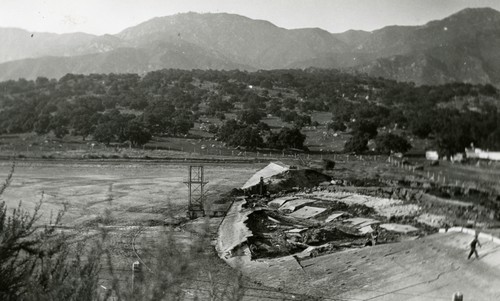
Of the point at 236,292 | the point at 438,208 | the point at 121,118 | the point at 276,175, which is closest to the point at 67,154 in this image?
the point at 121,118

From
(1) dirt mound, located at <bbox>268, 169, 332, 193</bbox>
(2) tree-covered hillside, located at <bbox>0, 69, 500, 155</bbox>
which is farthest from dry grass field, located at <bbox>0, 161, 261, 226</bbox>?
(2) tree-covered hillside, located at <bbox>0, 69, 500, 155</bbox>

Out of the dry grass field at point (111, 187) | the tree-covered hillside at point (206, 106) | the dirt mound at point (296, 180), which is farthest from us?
the tree-covered hillside at point (206, 106)

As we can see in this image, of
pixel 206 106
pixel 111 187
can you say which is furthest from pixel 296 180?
pixel 206 106

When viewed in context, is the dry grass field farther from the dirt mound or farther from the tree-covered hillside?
the tree-covered hillside

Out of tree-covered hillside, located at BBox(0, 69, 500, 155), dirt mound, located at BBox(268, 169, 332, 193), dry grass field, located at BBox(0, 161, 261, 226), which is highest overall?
tree-covered hillside, located at BBox(0, 69, 500, 155)

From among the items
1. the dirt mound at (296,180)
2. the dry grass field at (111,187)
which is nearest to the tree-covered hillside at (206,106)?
the dirt mound at (296,180)

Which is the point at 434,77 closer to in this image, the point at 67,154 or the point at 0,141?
the point at 67,154

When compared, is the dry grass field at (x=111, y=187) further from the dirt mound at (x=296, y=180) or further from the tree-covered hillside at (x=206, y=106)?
the tree-covered hillside at (x=206, y=106)

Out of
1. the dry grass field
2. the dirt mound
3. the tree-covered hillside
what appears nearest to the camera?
the dry grass field

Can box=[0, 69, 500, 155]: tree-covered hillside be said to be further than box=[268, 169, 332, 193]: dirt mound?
Yes

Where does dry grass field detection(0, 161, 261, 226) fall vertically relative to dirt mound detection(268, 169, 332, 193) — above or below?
below

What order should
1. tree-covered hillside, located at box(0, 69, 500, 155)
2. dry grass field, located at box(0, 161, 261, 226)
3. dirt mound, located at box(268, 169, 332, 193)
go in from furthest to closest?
tree-covered hillside, located at box(0, 69, 500, 155) → dirt mound, located at box(268, 169, 332, 193) → dry grass field, located at box(0, 161, 261, 226)
